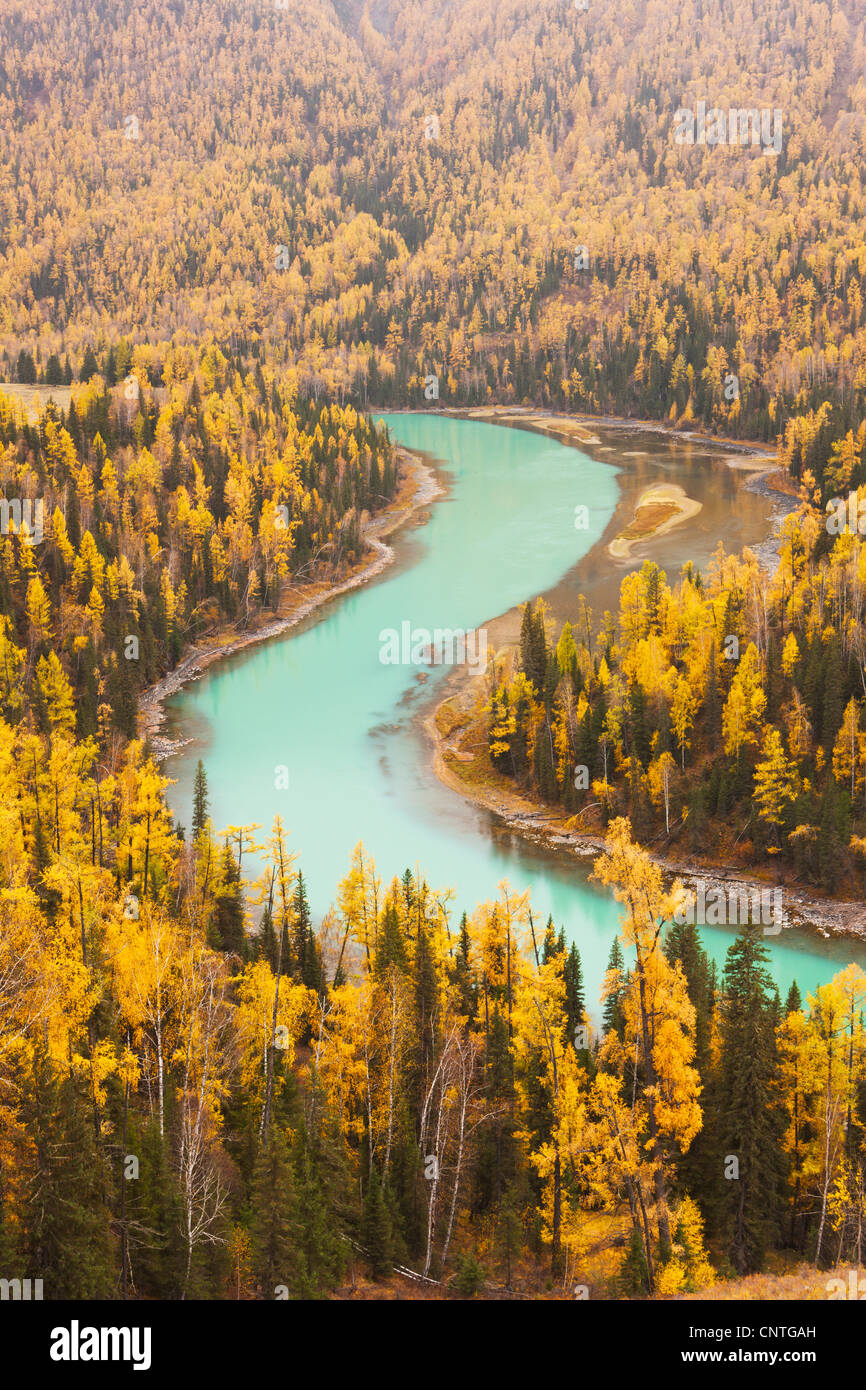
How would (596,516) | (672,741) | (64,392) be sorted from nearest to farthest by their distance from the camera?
(672,741) < (596,516) < (64,392)

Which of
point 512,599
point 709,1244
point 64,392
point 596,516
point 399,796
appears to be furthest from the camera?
point 64,392

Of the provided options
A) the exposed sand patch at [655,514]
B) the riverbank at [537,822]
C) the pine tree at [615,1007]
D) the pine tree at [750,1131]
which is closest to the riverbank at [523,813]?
the riverbank at [537,822]

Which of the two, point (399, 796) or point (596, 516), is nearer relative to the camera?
point (399, 796)

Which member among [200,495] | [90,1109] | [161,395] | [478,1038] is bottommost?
[478,1038]

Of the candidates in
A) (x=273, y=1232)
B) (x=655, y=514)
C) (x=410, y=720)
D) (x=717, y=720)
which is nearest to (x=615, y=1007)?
(x=273, y=1232)

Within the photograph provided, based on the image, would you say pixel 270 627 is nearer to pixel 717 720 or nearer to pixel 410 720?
pixel 410 720
